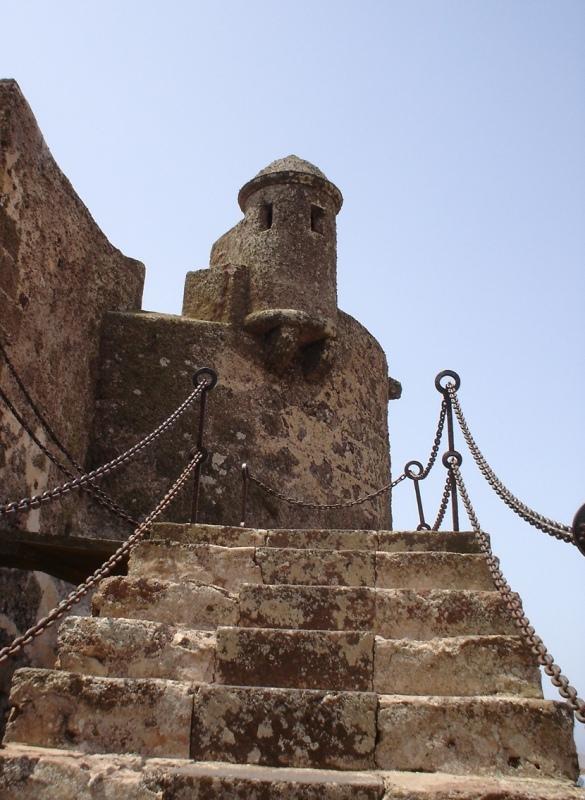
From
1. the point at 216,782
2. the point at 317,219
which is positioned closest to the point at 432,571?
the point at 216,782

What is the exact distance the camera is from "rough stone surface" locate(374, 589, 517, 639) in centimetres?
367

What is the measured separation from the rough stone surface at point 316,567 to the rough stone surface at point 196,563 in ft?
0.25

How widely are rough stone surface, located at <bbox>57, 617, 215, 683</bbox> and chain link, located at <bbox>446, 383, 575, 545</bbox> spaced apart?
1.49m

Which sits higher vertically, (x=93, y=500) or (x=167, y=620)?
(x=93, y=500)

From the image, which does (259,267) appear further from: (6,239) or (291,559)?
(291,559)

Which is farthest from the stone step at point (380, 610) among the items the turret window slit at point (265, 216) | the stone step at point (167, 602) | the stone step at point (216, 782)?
the turret window slit at point (265, 216)

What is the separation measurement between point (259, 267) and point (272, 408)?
58.0 inches

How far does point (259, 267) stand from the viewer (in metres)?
8.20

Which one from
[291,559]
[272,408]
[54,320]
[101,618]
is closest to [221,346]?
[272,408]

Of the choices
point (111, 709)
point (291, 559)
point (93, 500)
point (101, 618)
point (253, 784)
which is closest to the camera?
point (253, 784)

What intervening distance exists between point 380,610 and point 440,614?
0.27 meters

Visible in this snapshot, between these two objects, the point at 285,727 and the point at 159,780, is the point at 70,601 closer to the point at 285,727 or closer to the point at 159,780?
the point at 159,780

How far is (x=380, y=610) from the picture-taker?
3.77 metres

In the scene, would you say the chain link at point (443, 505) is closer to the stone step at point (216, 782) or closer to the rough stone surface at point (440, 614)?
the rough stone surface at point (440, 614)
